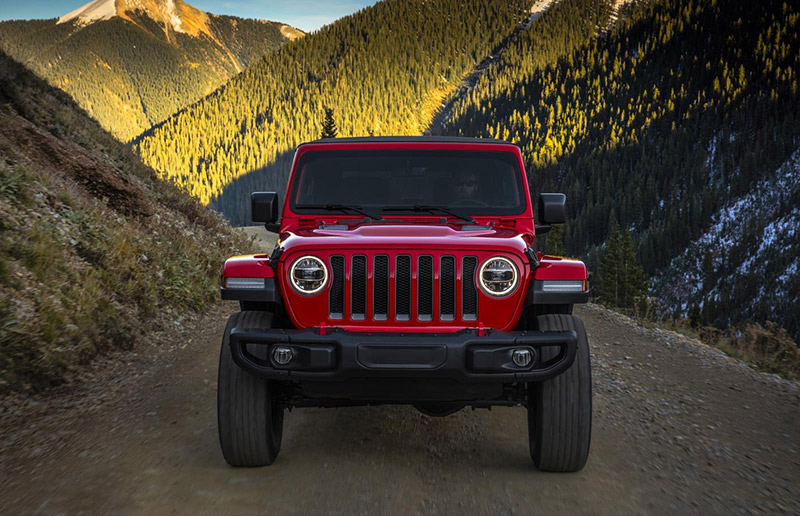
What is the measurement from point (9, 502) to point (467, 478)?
8.23 ft

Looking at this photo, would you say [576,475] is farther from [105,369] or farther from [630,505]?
[105,369]

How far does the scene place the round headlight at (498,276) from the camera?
11.5ft

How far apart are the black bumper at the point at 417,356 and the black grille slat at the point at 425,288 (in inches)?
8.5

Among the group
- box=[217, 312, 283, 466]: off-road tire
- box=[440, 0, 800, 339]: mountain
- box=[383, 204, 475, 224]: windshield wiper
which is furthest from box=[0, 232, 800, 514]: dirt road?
box=[440, 0, 800, 339]: mountain

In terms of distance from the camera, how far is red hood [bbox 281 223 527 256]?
11.5ft

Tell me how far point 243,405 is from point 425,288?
4.19 ft

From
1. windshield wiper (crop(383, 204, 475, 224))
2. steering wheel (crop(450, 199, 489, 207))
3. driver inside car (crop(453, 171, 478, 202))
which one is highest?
driver inside car (crop(453, 171, 478, 202))

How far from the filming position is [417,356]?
3246mm

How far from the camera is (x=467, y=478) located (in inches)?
143

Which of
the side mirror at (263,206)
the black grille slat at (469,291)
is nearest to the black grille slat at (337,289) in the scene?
the black grille slat at (469,291)

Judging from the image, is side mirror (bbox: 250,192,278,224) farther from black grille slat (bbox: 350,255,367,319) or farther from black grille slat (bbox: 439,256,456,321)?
black grille slat (bbox: 439,256,456,321)

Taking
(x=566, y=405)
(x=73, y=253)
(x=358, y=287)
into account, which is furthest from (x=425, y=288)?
(x=73, y=253)

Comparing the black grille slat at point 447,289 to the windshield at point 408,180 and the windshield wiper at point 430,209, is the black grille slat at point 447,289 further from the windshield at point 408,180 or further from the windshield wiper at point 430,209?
the windshield at point 408,180

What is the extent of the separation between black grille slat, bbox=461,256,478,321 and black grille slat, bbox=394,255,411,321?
0.32m
